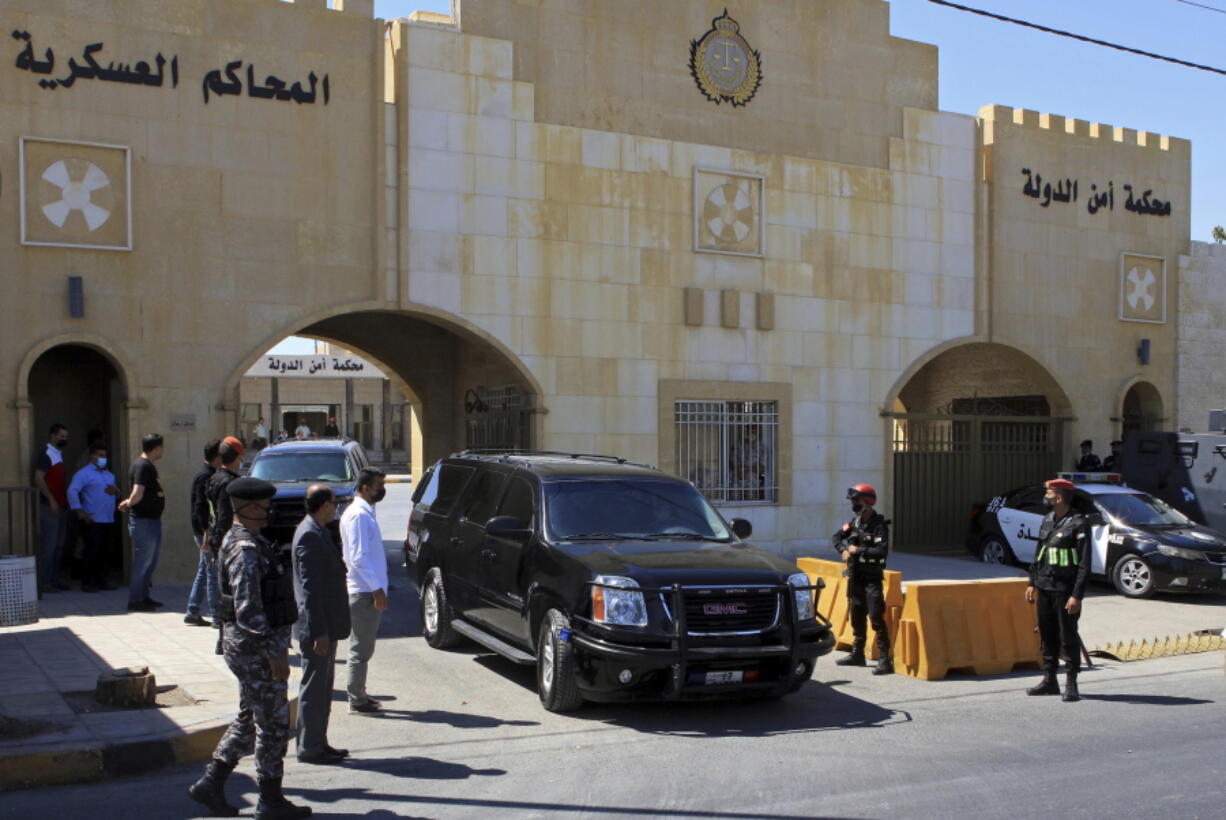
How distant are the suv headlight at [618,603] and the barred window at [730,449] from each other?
9914mm

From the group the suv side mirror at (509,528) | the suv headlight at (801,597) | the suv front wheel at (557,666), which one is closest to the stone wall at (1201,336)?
the suv headlight at (801,597)

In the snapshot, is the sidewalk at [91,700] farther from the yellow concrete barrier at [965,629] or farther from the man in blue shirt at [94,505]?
the yellow concrete barrier at [965,629]

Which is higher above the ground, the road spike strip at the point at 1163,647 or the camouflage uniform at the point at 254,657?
the camouflage uniform at the point at 254,657

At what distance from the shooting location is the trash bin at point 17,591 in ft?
37.6

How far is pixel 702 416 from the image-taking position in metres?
18.6

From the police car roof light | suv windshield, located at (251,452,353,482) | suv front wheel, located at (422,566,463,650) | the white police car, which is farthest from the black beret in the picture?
the police car roof light

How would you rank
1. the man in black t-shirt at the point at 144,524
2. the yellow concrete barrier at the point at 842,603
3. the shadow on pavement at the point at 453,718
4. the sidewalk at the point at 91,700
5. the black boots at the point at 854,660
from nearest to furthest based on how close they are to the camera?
1. the sidewalk at the point at 91,700
2. the shadow on pavement at the point at 453,718
3. the yellow concrete barrier at the point at 842,603
4. the black boots at the point at 854,660
5. the man in black t-shirt at the point at 144,524

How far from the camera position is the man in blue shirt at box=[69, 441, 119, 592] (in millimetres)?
13820

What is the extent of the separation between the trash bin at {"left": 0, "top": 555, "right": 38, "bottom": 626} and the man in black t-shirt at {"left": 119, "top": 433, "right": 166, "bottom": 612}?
1122 mm

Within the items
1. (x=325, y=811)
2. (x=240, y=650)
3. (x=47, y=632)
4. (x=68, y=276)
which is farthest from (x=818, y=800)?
(x=68, y=276)

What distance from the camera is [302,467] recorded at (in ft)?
52.0

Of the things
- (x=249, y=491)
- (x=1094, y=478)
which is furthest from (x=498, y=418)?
(x=249, y=491)

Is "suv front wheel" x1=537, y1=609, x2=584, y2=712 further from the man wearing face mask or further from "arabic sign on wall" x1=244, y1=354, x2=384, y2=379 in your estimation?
"arabic sign on wall" x1=244, y1=354, x2=384, y2=379

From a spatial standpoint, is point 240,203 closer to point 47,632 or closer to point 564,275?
point 564,275
